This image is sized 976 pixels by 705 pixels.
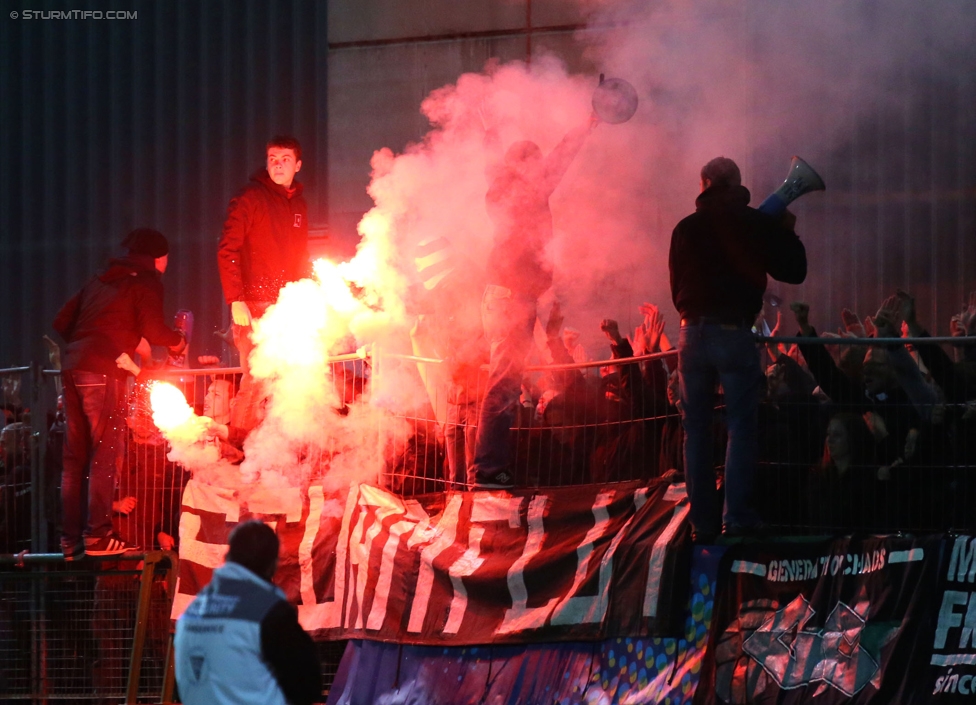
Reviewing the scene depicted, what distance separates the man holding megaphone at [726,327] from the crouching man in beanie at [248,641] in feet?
9.24

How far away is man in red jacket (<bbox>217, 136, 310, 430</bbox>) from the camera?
28.1 feet

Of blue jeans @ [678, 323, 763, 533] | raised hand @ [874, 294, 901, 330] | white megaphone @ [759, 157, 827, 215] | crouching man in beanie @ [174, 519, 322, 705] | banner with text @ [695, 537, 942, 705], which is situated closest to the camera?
crouching man in beanie @ [174, 519, 322, 705]

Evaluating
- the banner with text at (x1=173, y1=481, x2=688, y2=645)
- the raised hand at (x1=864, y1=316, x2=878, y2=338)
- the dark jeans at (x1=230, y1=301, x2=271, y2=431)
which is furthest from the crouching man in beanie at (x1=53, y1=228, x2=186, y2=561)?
Result: the raised hand at (x1=864, y1=316, x2=878, y2=338)

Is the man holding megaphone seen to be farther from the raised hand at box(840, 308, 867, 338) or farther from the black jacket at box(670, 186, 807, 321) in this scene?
the raised hand at box(840, 308, 867, 338)

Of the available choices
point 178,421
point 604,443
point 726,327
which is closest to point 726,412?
point 726,327

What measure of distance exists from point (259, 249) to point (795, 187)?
149 inches

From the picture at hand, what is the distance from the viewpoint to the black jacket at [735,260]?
684 centimetres

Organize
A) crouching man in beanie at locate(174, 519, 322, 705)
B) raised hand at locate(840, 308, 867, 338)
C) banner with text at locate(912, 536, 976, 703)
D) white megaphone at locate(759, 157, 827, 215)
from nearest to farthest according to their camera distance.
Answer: crouching man in beanie at locate(174, 519, 322, 705)
banner with text at locate(912, 536, 976, 703)
white megaphone at locate(759, 157, 827, 215)
raised hand at locate(840, 308, 867, 338)

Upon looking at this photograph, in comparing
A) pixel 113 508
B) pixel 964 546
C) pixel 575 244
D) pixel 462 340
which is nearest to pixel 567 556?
pixel 462 340

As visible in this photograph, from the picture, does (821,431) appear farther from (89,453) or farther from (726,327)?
(89,453)

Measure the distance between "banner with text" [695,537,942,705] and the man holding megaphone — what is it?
327 millimetres

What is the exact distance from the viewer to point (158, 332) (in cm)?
884

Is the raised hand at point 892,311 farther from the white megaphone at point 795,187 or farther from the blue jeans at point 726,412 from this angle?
the blue jeans at point 726,412

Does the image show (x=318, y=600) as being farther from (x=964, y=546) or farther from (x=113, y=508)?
(x=964, y=546)
